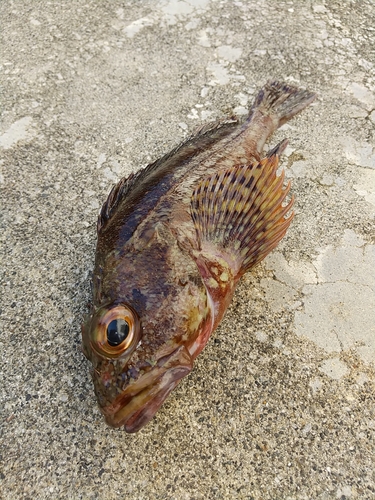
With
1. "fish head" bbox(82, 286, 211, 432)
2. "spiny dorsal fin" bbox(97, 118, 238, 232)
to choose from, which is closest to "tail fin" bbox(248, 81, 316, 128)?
"spiny dorsal fin" bbox(97, 118, 238, 232)

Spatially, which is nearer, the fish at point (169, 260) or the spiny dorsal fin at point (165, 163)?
the fish at point (169, 260)

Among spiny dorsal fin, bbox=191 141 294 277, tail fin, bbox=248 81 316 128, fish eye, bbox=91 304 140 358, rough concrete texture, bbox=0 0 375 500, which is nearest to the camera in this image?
fish eye, bbox=91 304 140 358

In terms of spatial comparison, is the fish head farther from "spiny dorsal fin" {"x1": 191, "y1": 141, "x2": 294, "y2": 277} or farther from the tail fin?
the tail fin

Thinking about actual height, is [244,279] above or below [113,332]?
below

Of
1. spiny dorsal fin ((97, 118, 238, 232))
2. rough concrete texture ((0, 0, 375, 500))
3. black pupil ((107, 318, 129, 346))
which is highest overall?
black pupil ((107, 318, 129, 346))

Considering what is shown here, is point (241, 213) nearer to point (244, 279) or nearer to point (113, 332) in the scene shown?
point (244, 279)

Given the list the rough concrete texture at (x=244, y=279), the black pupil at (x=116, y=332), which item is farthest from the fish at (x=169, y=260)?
the rough concrete texture at (x=244, y=279)

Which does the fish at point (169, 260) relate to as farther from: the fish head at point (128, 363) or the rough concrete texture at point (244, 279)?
the rough concrete texture at point (244, 279)

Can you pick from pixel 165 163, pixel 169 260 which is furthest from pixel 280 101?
pixel 169 260
